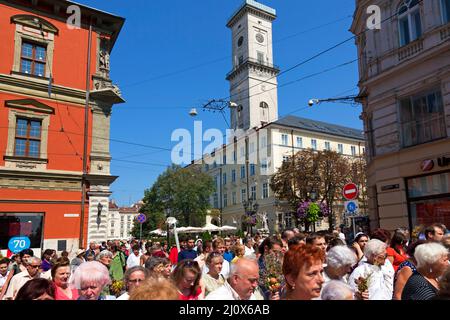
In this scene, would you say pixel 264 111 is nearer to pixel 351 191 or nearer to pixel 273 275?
pixel 351 191

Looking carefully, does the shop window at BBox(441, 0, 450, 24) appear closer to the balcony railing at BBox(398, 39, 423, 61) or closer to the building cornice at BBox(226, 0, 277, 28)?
the balcony railing at BBox(398, 39, 423, 61)

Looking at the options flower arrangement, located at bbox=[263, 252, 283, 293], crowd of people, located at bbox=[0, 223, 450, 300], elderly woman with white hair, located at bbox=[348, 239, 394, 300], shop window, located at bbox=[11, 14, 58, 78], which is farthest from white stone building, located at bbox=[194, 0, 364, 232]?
flower arrangement, located at bbox=[263, 252, 283, 293]

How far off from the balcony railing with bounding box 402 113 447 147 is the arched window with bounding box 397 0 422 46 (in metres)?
3.35

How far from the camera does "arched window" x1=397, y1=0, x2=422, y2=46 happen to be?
14.4 metres

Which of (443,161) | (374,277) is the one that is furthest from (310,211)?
(374,277)

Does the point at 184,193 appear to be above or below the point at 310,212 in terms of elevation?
above

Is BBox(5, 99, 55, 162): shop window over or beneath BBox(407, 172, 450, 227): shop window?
over

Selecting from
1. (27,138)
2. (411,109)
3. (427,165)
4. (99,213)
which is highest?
(27,138)

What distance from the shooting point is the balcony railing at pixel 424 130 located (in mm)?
13523

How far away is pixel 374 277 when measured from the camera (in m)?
4.70

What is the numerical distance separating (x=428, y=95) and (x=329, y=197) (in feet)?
105

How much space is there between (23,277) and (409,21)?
1587 centimetres

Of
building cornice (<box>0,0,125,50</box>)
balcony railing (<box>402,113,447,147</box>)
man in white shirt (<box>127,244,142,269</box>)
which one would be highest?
building cornice (<box>0,0,125,50</box>)
